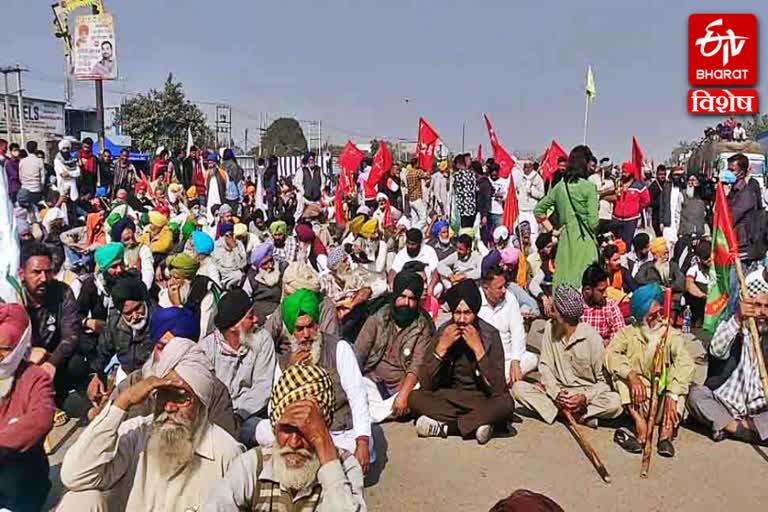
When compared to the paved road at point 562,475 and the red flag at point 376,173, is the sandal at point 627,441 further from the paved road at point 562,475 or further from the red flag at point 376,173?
the red flag at point 376,173

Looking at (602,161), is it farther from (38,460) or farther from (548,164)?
(38,460)

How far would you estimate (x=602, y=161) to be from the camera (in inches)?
675

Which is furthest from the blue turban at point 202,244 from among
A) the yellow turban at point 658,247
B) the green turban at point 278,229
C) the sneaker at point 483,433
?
the yellow turban at point 658,247

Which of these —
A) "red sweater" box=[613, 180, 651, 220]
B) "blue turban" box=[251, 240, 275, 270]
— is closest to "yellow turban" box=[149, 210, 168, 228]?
"blue turban" box=[251, 240, 275, 270]

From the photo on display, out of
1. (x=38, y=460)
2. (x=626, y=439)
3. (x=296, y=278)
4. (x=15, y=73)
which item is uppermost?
(x=15, y=73)

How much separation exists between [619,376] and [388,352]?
1.60m

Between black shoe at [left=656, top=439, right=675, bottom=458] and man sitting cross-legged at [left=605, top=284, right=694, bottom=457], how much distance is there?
17 millimetres

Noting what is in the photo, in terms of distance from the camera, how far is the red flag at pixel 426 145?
15.2m

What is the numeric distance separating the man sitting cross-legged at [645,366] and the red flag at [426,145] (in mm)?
10238


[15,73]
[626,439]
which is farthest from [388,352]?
[15,73]

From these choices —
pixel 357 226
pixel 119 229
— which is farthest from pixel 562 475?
→ pixel 119 229

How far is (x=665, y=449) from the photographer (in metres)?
4.91

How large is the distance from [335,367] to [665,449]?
7.18 ft

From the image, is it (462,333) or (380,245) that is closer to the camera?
(462,333)
